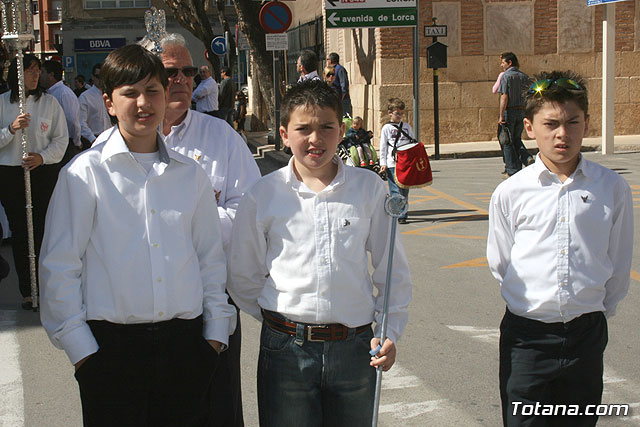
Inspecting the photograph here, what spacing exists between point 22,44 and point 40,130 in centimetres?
73

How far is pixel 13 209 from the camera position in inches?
289

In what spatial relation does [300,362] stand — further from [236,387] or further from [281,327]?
[236,387]

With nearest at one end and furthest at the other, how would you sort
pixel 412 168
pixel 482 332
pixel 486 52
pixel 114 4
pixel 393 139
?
pixel 412 168 → pixel 482 332 → pixel 393 139 → pixel 486 52 → pixel 114 4

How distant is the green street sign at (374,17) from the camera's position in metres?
15.0

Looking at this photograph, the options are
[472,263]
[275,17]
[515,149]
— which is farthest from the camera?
[275,17]

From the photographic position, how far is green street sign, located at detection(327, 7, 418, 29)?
15.0 meters

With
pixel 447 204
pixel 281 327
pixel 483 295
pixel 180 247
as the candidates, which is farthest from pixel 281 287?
pixel 447 204

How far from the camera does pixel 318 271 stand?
3271 mm

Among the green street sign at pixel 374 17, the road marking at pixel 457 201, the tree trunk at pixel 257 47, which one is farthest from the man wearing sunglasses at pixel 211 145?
the tree trunk at pixel 257 47

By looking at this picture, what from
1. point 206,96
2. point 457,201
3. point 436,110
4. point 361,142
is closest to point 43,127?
point 361,142

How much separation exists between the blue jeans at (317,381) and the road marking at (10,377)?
224 cm

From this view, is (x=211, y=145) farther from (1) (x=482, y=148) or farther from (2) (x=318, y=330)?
(1) (x=482, y=148)

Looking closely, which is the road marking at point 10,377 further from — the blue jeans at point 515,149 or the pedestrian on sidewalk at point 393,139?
the blue jeans at point 515,149

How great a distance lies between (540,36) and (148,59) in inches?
675
